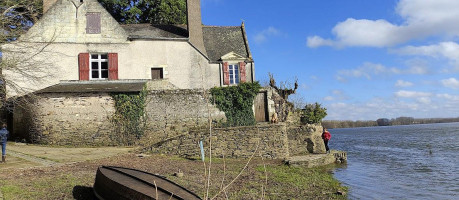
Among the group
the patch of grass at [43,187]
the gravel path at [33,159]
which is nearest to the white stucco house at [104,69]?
the gravel path at [33,159]

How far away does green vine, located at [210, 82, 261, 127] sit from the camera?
1927 cm

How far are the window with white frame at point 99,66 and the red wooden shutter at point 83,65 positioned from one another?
0.34 m

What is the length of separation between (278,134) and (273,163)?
1735 mm

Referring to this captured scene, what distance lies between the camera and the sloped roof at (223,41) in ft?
75.8

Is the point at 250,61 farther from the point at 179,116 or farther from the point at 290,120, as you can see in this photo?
the point at 179,116

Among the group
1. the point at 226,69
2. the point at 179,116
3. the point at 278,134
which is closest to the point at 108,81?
the point at 179,116

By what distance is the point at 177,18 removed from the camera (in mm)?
29203

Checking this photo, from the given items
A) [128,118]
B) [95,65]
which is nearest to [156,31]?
[95,65]

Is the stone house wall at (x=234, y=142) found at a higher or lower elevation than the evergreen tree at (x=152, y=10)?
lower

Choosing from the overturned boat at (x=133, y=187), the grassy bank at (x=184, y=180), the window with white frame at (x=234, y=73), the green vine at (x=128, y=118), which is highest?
the window with white frame at (x=234, y=73)

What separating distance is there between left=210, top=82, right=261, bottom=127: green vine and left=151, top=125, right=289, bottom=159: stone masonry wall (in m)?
3.14

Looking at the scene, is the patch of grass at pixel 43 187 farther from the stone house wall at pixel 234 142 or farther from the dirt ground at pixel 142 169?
the stone house wall at pixel 234 142

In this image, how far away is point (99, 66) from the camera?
20.6 metres

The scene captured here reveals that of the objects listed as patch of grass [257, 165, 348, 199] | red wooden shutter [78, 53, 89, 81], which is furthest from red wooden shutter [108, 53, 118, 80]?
patch of grass [257, 165, 348, 199]
